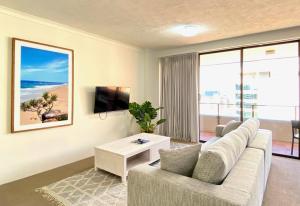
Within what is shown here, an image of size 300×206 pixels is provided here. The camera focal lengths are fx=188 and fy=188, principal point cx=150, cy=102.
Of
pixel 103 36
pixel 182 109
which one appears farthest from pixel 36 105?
pixel 182 109

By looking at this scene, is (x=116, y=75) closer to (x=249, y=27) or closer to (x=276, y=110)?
(x=249, y=27)

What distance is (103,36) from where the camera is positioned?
4.28m

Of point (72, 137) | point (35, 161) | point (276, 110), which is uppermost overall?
point (276, 110)

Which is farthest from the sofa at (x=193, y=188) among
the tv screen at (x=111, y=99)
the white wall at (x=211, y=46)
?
the white wall at (x=211, y=46)

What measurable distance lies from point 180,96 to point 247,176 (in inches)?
149

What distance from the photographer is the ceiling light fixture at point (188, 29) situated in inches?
144

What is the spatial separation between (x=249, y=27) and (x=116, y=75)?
312 cm

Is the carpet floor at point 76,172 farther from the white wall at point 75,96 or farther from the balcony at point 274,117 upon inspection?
the balcony at point 274,117

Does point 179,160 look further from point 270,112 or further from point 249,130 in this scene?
point 270,112

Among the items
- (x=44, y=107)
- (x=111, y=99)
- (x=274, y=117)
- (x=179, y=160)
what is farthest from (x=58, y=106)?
(x=274, y=117)

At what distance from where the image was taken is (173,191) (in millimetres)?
1501

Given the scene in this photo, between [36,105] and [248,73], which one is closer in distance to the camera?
[36,105]

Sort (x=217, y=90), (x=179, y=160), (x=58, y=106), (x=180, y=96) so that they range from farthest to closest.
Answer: (x=217, y=90) → (x=180, y=96) → (x=58, y=106) → (x=179, y=160)

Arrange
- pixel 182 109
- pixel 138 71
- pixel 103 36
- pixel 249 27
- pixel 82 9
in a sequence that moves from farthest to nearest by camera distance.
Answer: pixel 138 71 → pixel 182 109 → pixel 103 36 → pixel 249 27 → pixel 82 9
